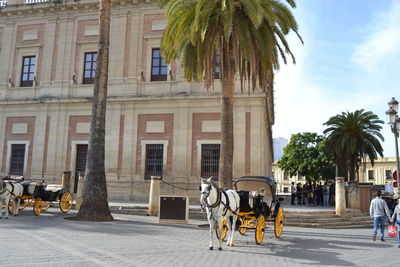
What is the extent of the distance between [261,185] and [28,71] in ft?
71.2

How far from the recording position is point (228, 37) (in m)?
13.8

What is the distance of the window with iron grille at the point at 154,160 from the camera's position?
969 inches

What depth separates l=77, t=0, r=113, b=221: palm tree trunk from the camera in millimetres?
15125

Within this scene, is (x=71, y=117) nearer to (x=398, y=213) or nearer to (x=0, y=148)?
(x=0, y=148)

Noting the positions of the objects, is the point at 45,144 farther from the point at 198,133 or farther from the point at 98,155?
the point at 98,155

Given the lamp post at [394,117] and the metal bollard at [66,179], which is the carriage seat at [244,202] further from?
the metal bollard at [66,179]

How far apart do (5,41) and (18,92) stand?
423 cm

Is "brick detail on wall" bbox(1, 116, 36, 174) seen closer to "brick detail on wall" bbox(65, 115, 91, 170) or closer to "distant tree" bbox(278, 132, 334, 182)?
"brick detail on wall" bbox(65, 115, 91, 170)

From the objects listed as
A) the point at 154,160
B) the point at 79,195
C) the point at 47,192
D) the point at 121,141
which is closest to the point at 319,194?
the point at 154,160

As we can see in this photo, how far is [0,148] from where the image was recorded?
27188 mm

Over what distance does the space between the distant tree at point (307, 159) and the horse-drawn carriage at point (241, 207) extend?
113 feet

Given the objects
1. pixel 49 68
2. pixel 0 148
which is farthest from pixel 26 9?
pixel 0 148

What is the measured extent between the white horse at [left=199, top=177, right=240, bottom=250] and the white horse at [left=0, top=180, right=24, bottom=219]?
890 cm

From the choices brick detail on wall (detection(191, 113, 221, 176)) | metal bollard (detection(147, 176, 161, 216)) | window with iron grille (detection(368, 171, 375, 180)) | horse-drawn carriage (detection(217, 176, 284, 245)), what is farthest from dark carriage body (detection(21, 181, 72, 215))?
window with iron grille (detection(368, 171, 375, 180))
